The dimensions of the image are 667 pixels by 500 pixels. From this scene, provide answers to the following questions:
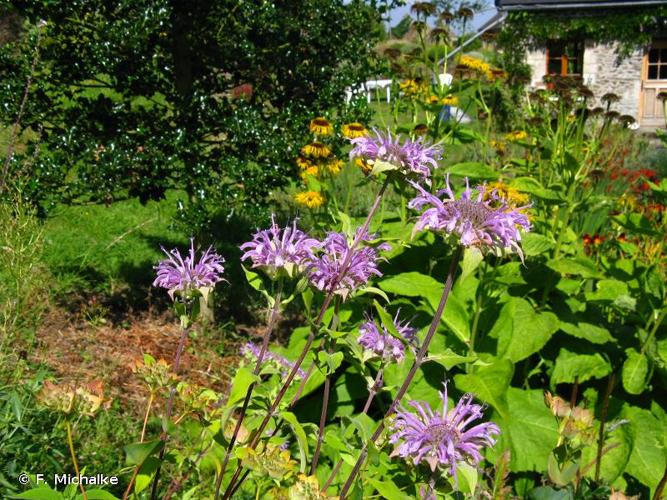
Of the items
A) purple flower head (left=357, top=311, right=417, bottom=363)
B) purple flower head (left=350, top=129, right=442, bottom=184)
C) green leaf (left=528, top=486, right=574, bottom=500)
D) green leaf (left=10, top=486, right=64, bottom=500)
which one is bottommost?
green leaf (left=528, top=486, right=574, bottom=500)

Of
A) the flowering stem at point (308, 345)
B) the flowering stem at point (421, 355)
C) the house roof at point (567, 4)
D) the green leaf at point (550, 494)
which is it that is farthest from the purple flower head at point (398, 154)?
the house roof at point (567, 4)

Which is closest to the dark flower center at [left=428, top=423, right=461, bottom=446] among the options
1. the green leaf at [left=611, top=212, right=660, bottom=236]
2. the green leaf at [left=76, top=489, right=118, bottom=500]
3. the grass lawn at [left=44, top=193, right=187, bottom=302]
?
the green leaf at [left=76, top=489, right=118, bottom=500]

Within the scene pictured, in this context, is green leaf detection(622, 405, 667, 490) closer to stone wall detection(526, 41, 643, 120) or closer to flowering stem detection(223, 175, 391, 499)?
flowering stem detection(223, 175, 391, 499)

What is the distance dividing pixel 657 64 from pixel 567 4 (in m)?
2.72

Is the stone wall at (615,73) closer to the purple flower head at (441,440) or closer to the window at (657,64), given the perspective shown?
the window at (657,64)

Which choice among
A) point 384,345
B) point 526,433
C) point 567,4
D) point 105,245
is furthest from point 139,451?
point 567,4

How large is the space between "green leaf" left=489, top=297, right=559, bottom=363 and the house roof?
15.6m

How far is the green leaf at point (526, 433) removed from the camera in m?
2.66

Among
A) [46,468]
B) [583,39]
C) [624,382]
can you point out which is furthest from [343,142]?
[583,39]

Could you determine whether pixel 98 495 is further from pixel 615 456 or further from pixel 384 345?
pixel 615 456

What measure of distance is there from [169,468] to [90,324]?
4.99 feet

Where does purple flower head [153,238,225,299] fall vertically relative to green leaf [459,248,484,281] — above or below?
below

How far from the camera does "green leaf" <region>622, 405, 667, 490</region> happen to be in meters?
2.75

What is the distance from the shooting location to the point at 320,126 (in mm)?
3926
